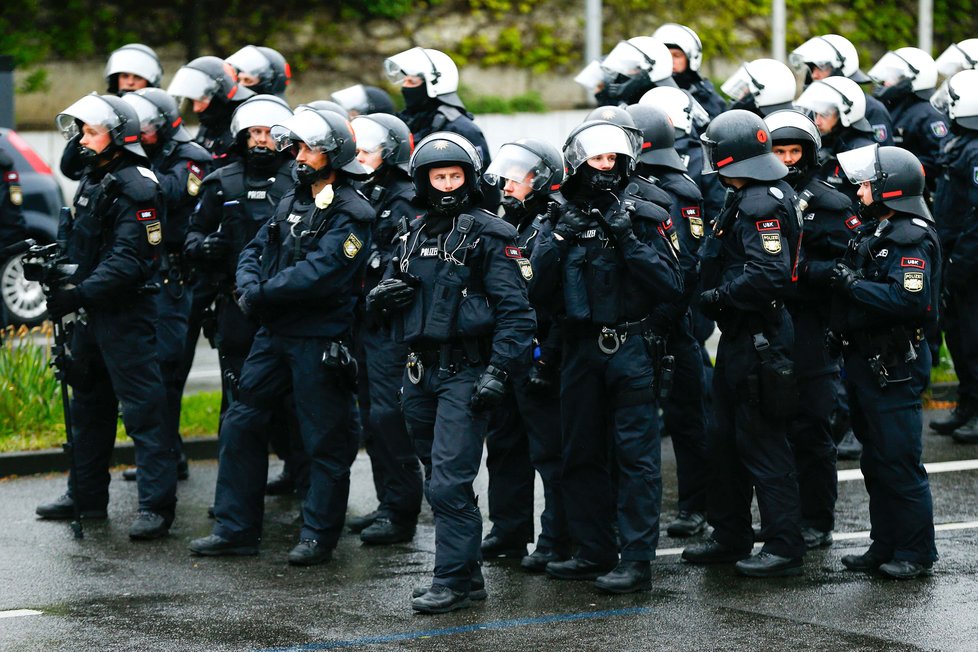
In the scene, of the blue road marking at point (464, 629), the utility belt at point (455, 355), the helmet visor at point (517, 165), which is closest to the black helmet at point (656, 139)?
the helmet visor at point (517, 165)

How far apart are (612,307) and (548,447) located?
0.89 metres

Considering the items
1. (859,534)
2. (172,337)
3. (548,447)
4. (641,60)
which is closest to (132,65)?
(172,337)

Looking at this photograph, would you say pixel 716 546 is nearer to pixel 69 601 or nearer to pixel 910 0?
pixel 69 601

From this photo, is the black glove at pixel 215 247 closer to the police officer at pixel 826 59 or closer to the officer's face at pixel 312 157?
the officer's face at pixel 312 157

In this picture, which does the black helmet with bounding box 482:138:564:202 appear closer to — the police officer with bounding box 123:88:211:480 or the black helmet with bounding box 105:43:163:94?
the police officer with bounding box 123:88:211:480

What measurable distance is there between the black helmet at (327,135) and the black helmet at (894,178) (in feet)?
7.88

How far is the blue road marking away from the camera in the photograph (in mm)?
6375

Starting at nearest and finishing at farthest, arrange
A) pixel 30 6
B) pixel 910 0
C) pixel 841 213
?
pixel 841 213
pixel 30 6
pixel 910 0

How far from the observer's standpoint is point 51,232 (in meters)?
14.8

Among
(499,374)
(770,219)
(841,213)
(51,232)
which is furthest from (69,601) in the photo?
(51,232)

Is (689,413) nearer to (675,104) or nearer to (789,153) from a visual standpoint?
(789,153)

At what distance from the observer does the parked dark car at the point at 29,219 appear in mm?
14602

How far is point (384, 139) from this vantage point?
850cm

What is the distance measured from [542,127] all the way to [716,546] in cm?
1368
